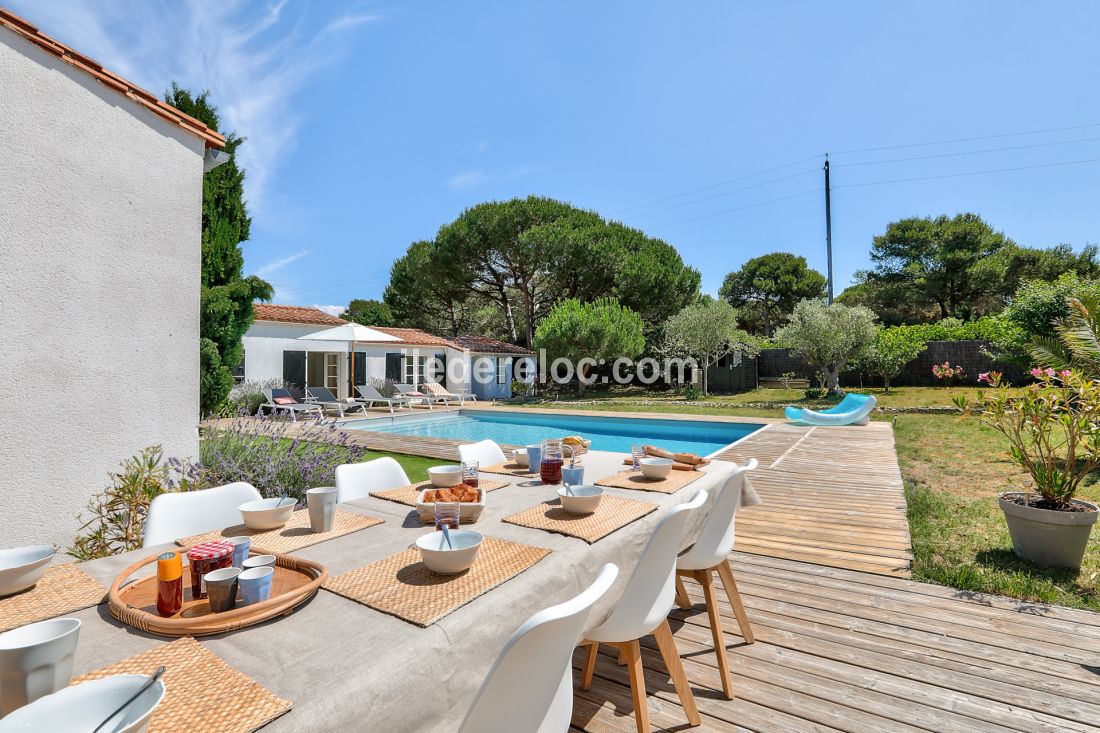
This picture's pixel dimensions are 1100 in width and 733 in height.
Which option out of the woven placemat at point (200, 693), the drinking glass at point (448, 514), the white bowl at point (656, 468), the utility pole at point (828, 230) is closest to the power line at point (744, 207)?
the utility pole at point (828, 230)

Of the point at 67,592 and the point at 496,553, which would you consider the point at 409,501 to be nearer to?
the point at 496,553

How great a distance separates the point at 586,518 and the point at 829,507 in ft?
12.3

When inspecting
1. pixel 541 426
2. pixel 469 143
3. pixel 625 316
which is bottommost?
pixel 541 426

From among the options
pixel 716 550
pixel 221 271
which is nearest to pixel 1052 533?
pixel 716 550

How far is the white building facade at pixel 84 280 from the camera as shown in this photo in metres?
3.13

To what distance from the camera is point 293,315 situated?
50.0 ft

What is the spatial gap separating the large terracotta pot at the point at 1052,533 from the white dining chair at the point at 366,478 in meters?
3.92

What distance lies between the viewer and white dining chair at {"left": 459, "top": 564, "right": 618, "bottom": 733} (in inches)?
38.0

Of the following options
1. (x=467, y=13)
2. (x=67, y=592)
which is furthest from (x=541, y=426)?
(x=67, y=592)

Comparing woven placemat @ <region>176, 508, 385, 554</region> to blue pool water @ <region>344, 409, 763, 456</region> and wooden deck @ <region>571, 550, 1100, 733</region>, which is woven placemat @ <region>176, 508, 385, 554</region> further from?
blue pool water @ <region>344, 409, 763, 456</region>

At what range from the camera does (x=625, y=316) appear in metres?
19.7

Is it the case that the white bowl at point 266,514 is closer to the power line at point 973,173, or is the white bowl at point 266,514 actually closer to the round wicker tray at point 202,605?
the round wicker tray at point 202,605

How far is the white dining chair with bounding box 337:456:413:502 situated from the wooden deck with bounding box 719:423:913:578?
2.59 metres

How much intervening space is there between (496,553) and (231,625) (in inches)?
28.0
